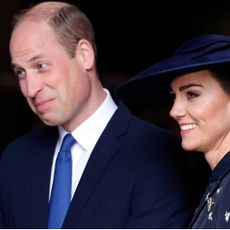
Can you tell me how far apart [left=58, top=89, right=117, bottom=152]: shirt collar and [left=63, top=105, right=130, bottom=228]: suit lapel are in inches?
1.2

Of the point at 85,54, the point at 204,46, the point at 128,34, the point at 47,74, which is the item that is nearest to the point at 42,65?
the point at 47,74

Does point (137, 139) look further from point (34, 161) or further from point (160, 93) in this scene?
point (34, 161)

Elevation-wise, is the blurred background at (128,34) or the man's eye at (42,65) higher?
the man's eye at (42,65)

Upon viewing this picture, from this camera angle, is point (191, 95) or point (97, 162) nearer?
point (191, 95)

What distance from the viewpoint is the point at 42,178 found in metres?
2.28

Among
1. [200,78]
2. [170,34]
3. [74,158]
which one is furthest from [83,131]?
[170,34]

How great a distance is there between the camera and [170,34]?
5.08 meters

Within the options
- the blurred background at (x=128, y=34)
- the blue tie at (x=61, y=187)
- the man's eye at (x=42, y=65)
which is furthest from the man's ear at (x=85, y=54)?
the blurred background at (x=128, y=34)

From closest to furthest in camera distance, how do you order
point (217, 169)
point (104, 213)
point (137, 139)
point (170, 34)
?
1. point (217, 169)
2. point (104, 213)
3. point (137, 139)
4. point (170, 34)

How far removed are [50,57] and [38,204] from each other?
1.58 ft

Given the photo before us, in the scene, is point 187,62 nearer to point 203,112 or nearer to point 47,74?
point 203,112

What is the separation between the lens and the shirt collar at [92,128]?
2.26 meters

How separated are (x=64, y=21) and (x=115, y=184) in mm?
590

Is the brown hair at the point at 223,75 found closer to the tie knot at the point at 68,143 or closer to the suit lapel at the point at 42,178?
the tie knot at the point at 68,143
